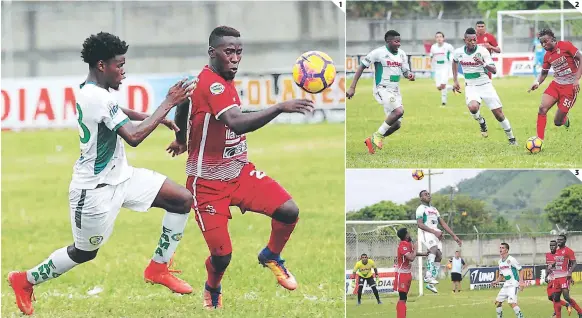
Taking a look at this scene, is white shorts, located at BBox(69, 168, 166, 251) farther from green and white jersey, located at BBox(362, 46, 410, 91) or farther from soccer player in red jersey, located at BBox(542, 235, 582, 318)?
soccer player in red jersey, located at BBox(542, 235, 582, 318)

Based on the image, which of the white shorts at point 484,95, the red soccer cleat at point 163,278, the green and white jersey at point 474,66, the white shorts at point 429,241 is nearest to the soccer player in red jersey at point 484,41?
the green and white jersey at point 474,66

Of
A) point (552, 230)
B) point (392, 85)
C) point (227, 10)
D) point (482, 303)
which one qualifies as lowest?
point (482, 303)

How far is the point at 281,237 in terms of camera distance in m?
8.98

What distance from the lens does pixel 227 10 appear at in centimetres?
2638

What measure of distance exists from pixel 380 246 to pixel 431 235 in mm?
638

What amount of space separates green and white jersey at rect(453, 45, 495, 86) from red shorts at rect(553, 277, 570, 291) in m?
2.58

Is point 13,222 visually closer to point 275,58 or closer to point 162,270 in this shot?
point 162,270

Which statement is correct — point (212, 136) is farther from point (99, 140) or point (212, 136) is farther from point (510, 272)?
point (510, 272)

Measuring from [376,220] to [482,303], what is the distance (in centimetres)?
164

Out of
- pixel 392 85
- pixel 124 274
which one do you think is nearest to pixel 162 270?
pixel 124 274

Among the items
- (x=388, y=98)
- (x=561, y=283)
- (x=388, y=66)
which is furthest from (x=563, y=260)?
(x=388, y=66)

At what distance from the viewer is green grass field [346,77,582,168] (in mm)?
11320

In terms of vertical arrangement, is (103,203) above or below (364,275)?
above

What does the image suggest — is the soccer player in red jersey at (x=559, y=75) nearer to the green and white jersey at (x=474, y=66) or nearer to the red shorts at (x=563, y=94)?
the red shorts at (x=563, y=94)
